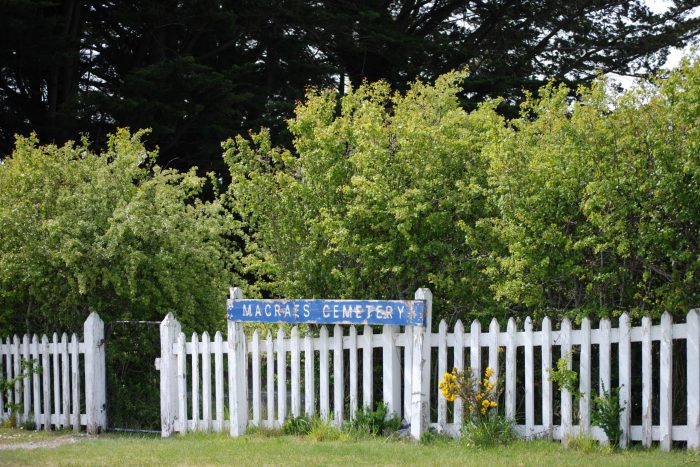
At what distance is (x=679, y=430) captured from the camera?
890 cm

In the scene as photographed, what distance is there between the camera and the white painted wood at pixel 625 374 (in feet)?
29.7

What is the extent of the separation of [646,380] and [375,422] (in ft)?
9.52

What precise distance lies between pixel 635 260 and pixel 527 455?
216 centimetres

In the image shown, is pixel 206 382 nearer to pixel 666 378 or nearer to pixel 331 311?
pixel 331 311

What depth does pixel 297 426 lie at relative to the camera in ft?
36.3

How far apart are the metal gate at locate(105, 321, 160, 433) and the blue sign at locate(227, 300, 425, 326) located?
9.10 feet

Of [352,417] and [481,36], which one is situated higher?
[481,36]

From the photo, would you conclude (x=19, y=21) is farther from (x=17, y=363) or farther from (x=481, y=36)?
(x=481, y=36)

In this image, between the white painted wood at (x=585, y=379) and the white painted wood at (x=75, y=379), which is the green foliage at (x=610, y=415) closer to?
the white painted wood at (x=585, y=379)

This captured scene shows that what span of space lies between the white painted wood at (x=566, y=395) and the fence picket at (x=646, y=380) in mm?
673

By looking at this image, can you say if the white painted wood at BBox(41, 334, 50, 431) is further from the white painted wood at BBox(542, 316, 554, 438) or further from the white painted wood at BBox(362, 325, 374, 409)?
the white painted wood at BBox(542, 316, 554, 438)

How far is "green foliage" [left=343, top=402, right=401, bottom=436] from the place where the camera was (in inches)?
412

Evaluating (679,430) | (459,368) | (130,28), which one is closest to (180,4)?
(130,28)

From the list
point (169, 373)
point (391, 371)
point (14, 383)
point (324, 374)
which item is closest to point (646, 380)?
point (391, 371)
